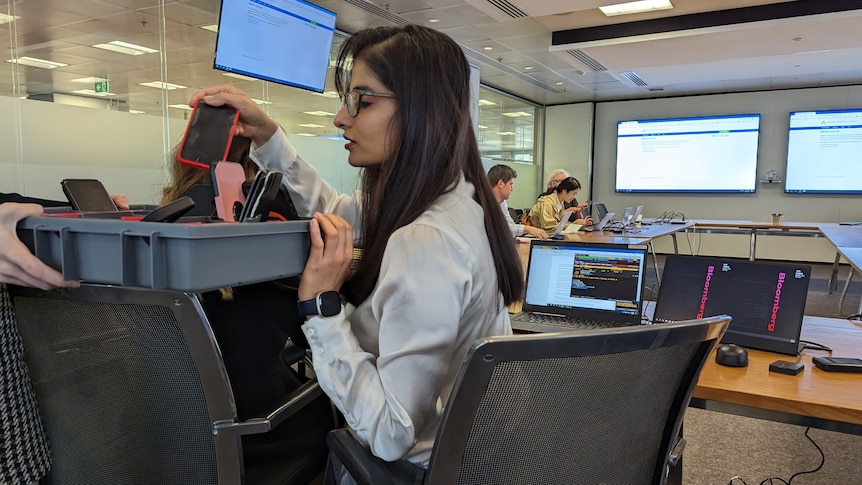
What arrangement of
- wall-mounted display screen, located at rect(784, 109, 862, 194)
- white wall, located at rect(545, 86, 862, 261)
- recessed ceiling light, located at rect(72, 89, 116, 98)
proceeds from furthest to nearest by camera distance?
white wall, located at rect(545, 86, 862, 261) → wall-mounted display screen, located at rect(784, 109, 862, 194) → recessed ceiling light, located at rect(72, 89, 116, 98)

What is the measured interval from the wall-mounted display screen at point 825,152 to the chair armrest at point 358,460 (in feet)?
32.4

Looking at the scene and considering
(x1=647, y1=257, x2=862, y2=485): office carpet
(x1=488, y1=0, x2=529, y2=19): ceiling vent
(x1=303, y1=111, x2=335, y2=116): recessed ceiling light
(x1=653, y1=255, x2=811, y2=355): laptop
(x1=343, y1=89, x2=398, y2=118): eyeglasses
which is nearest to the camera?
(x1=343, y1=89, x2=398, y2=118): eyeglasses

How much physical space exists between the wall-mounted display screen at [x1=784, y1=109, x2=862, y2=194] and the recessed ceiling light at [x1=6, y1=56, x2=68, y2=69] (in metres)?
9.55

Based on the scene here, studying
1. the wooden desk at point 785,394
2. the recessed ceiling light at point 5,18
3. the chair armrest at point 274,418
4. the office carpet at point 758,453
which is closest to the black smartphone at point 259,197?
the chair armrest at point 274,418

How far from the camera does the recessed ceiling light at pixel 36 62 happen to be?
3.76 m

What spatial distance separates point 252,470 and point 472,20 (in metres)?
5.29

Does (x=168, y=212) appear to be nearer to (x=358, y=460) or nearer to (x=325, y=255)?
(x=325, y=255)

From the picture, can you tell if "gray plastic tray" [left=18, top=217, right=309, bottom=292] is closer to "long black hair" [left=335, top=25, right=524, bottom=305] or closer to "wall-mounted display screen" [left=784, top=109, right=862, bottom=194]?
"long black hair" [left=335, top=25, right=524, bottom=305]

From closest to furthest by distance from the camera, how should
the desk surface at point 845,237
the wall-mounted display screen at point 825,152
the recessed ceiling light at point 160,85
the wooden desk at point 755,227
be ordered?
the desk surface at point 845,237 < the recessed ceiling light at point 160,85 < the wooden desk at point 755,227 < the wall-mounted display screen at point 825,152

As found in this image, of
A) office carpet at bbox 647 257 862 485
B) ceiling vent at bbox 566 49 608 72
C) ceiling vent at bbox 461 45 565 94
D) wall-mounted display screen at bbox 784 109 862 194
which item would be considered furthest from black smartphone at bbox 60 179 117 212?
wall-mounted display screen at bbox 784 109 862 194

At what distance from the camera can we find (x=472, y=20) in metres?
5.65

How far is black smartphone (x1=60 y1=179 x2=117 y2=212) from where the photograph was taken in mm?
960

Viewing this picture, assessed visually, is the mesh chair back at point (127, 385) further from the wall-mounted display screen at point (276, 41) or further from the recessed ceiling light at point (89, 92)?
the recessed ceiling light at point (89, 92)

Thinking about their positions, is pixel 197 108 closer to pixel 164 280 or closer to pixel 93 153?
pixel 164 280
